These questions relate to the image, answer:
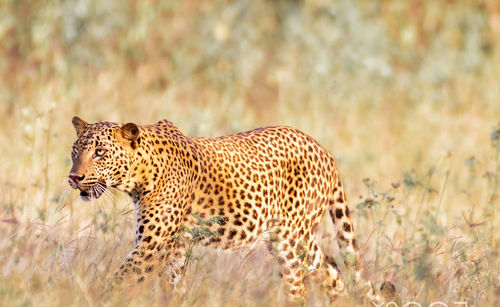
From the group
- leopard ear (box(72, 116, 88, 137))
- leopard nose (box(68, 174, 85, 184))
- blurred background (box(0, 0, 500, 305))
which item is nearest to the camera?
leopard nose (box(68, 174, 85, 184))

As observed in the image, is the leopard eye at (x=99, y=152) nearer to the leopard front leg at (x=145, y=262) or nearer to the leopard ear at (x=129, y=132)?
the leopard ear at (x=129, y=132)

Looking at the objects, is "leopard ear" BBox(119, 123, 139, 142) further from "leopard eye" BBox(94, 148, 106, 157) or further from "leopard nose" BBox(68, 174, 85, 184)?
"leopard nose" BBox(68, 174, 85, 184)

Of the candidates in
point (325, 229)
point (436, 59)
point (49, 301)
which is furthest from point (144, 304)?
point (436, 59)

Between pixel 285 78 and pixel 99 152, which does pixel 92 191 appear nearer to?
pixel 99 152

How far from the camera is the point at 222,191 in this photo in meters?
5.80

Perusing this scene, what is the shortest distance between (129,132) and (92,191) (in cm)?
41

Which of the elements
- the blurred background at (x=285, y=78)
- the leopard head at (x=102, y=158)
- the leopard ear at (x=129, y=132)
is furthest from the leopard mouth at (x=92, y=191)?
the blurred background at (x=285, y=78)

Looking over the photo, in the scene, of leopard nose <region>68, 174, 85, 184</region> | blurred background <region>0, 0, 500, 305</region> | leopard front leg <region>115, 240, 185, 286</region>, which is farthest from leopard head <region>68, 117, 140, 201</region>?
blurred background <region>0, 0, 500, 305</region>

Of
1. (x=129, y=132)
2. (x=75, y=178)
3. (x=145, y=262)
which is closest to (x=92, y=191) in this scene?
(x=75, y=178)

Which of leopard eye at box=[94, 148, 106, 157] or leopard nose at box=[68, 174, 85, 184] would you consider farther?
leopard eye at box=[94, 148, 106, 157]

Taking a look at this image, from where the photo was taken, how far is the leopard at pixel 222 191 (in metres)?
5.18

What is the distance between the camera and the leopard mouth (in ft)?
16.7

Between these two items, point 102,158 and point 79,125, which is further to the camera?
point 79,125

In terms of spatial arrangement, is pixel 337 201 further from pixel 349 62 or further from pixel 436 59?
pixel 436 59
